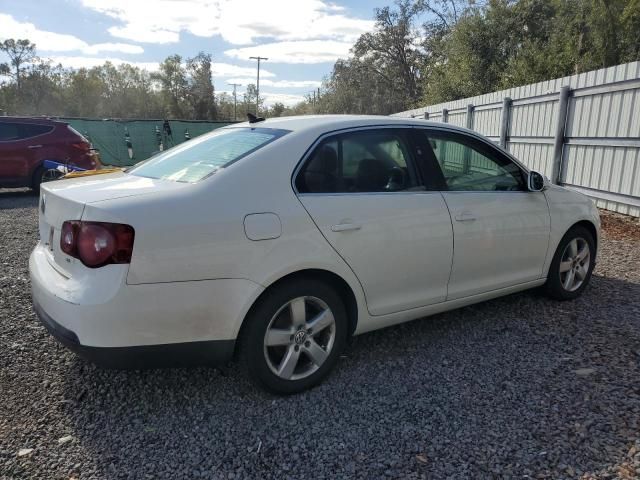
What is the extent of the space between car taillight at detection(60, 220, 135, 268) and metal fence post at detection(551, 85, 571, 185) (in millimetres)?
8368

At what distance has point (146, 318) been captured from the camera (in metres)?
2.39

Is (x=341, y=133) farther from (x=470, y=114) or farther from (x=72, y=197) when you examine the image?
(x=470, y=114)

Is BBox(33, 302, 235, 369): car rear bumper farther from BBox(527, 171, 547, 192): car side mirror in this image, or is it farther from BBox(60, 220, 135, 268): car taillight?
BBox(527, 171, 547, 192): car side mirror

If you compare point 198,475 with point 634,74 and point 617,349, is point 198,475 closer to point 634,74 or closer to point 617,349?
point 617,349

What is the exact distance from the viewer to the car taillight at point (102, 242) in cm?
234

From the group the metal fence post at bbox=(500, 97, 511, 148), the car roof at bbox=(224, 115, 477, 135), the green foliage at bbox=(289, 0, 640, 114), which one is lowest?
the car roof at bbox=(224, 115, 477, 135)

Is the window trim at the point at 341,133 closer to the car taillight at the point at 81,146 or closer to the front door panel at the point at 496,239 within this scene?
the front door panel at the point at 496,239

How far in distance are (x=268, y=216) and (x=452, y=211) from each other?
1.40 m

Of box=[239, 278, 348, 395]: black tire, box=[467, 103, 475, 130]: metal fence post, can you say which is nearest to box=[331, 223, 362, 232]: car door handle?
box=[239, 278, 348, 395]: black tire

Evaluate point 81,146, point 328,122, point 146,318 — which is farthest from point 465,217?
point 81,146

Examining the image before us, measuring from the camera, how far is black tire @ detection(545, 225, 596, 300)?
13.7 ft

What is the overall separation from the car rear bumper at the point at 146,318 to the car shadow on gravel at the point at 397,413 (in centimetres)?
41

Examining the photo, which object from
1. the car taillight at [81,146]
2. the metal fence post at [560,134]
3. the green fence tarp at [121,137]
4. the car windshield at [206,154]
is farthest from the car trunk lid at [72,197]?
the green fence tarp at [121,137]

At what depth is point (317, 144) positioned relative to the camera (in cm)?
299
